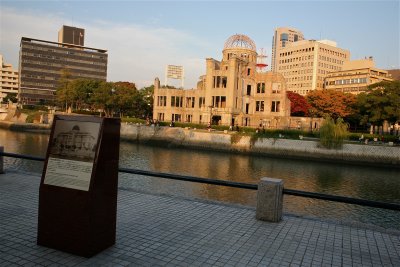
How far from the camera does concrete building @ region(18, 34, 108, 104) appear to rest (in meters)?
124

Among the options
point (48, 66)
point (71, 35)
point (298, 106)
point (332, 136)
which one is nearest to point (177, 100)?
point (298, 106)

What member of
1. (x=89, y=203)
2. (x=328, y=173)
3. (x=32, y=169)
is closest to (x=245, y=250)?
(x=89, y=203)

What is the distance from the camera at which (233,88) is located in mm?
60156

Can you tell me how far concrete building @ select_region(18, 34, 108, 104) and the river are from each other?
3909 inches

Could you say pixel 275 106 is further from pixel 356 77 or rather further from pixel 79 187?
pixel 79 187

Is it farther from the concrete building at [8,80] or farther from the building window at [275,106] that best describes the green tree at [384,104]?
the concrete building at [8,80]

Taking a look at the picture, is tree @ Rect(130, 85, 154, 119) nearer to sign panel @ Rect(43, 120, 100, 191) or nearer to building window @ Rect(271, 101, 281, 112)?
building window @ Rect(271, 101, 281, 112)

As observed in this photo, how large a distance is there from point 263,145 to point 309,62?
10513 cm

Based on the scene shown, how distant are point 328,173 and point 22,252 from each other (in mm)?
30566

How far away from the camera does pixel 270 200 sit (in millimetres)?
8805

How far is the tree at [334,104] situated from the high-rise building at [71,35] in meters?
113

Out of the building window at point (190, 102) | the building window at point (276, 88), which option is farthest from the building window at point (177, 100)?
the building window at point (276, 88)

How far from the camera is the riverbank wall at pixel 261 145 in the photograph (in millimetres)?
38844

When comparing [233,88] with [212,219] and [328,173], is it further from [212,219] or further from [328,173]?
[212,219]
